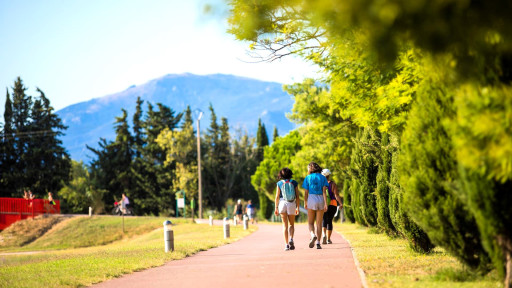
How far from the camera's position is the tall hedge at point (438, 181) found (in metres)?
8.75

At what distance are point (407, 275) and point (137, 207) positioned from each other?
74924 mm

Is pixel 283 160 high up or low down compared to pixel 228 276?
up

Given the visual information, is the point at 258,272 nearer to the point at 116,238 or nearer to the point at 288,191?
the point at 288,191

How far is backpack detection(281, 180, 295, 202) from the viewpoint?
15622 millimetres

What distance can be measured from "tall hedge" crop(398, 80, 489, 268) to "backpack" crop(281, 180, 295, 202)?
6.43 metres

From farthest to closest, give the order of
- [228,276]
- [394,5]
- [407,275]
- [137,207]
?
1. [137,207]
2. [228,276]
3. [407,275]
4. [394,5]

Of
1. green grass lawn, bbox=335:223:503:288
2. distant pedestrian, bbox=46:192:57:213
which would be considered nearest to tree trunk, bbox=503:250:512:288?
green grass lawn, bbox=335:223:503:288

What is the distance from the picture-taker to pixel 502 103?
635 centimetres

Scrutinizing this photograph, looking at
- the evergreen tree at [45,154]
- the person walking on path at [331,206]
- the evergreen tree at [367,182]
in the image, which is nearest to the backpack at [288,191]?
the person walking on path at [331,206]

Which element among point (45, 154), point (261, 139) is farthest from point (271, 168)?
point (45, 154)

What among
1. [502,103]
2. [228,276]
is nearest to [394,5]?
[502,103]

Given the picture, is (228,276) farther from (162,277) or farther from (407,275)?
(407,275)

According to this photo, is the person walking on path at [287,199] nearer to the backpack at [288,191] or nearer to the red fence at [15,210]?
the backpack at [288,191]

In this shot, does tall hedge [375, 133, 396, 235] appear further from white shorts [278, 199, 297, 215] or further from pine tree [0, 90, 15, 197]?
pine tree [0, 90, 15, 197]
